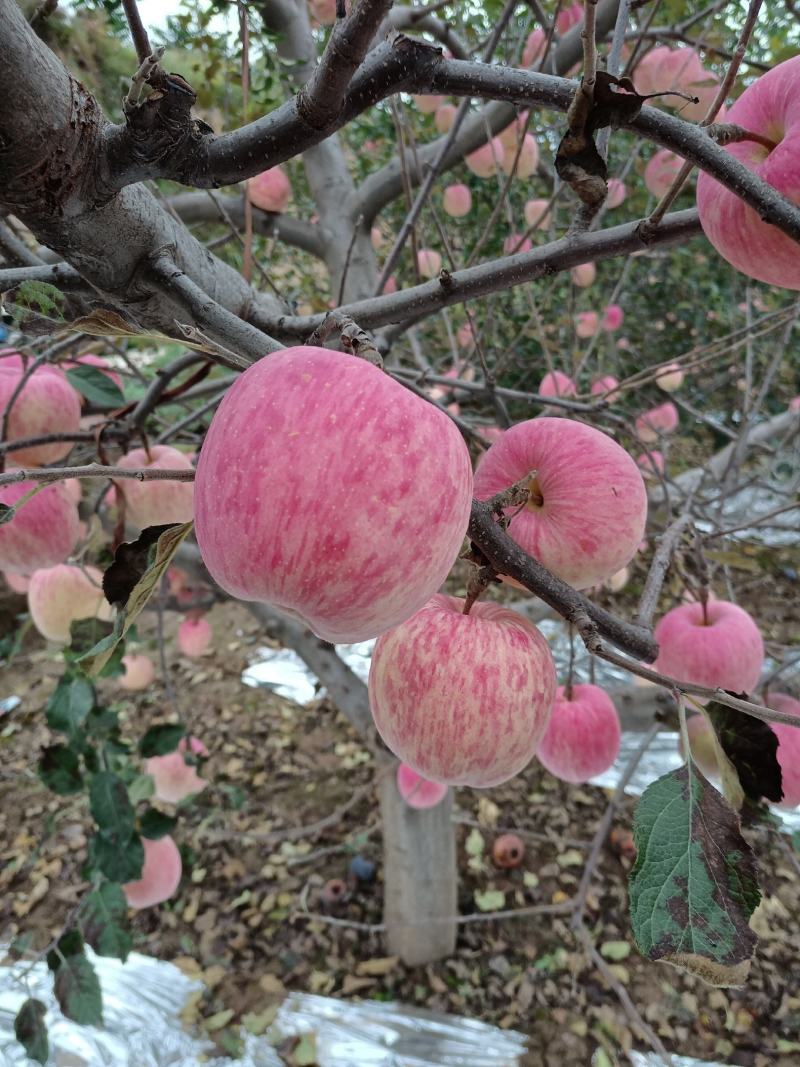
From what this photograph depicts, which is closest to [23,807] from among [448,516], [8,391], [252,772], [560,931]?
[252,772]

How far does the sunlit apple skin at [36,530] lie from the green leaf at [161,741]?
1.18 feet

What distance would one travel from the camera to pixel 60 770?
3.47 feet

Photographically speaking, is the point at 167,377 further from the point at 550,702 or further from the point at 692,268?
the point at 692,268

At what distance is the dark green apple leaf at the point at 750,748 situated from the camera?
1.45 ft

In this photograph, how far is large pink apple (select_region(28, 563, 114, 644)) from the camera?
1179mm

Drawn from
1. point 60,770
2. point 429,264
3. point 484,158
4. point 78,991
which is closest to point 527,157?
point 484,158

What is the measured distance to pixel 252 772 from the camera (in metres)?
2.44

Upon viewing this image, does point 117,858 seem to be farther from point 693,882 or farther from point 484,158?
point 484,158

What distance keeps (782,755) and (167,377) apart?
3.18 feet

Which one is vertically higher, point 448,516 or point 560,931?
point 448,516

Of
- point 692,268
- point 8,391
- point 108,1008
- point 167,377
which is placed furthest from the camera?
point 692,268

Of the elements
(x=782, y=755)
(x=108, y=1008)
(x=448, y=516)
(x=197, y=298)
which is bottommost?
(x=108, y=1008)

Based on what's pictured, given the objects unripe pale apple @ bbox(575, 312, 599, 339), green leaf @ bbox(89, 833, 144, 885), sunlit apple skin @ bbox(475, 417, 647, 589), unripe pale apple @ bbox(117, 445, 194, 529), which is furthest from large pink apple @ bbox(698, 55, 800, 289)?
unripe pale apple @ bbox(575, 312, 599, 339)

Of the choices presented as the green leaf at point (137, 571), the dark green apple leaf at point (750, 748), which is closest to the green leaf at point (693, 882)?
the dark green apple leaf at point (750, 748)
